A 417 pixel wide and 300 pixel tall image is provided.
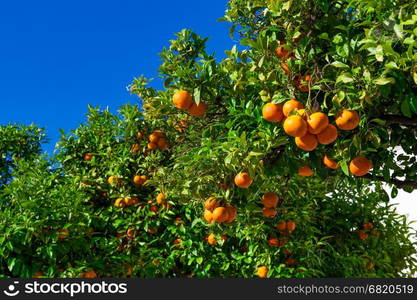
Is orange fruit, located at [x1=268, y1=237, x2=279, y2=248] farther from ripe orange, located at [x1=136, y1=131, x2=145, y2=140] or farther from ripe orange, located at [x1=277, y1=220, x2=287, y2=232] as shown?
ripe orange, located at [x1=136, y1=131, x2=145, y2=140]

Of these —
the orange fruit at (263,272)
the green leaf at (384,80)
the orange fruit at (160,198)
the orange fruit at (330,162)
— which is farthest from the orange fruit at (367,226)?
the green leaf at (384,80)

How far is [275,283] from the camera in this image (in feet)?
12.4

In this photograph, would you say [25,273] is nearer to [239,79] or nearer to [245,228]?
[245,228]

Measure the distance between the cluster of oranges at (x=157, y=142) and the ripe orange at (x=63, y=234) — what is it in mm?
1318

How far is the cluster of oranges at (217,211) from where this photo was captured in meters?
2.81

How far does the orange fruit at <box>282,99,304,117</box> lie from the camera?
2.29 metres

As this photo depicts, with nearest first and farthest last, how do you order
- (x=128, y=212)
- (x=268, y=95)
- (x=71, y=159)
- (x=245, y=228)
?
1. (x=268, y=95)
2. (x=245, y=228)
3. (x=128, y=212)
4. (x=71, y=159)

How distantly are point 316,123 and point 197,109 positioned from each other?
982 millimetres

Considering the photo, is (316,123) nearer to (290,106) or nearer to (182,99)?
(290,106)

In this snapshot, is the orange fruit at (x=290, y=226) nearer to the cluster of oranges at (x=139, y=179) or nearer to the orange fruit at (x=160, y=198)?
the orange fruit at (x=160, y=198)

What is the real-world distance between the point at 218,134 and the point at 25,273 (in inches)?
77.9

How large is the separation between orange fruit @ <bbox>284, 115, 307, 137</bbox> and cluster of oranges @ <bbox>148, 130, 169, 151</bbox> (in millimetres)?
2765

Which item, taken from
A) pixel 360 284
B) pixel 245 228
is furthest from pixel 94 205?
pixel 360 284

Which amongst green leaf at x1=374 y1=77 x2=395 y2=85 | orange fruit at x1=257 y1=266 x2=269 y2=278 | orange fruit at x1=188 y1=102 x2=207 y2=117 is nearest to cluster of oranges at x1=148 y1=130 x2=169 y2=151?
orange fruit at x1=257 y1=266 x2=269 y2=278
